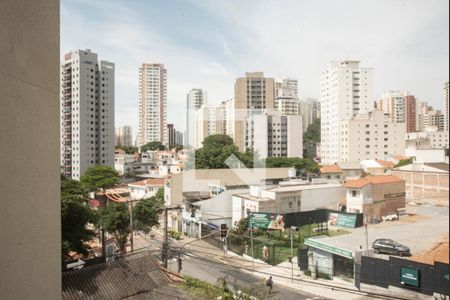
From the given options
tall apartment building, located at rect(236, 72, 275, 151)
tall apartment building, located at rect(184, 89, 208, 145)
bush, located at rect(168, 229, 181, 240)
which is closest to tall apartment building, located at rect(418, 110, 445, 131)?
bush, located at rect(168, 229, 181, 240)

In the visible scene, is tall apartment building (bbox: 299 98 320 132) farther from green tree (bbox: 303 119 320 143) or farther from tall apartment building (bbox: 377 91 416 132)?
tall apartment building (bbox: 377 91 416 132)

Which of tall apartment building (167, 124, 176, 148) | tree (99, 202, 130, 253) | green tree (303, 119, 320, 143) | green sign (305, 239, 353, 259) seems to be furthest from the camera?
tall apartment building (167, 124, 176, 148)

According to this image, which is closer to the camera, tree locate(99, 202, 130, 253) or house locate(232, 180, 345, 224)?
tree locate(99, 202, 130, 253)

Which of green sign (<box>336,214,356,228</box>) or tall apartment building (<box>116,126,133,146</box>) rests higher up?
tall apartment building (<box>116,126,133,146</box>)

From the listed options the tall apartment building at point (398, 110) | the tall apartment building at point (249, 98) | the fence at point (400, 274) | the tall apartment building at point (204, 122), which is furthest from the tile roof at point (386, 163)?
the fence at point (400, 274)

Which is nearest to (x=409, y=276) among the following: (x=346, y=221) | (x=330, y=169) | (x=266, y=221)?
Answer: (x=346, y=221)

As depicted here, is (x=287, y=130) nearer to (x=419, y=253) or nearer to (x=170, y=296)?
(x=419, y=253)

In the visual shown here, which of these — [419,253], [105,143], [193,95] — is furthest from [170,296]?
[193,95]

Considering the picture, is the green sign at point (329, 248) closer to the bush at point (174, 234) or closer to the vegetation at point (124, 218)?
the vegetation at point (124, 218)
